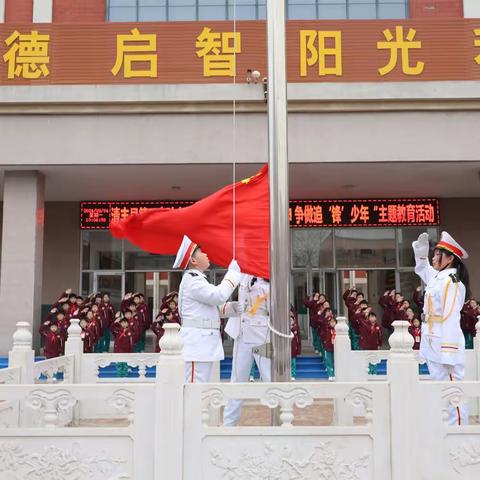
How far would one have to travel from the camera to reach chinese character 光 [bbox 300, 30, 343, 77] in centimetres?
862

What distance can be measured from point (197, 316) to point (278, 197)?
1.29m

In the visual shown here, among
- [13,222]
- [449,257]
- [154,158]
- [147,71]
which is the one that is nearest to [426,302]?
[449,257]

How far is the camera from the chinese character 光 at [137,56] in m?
8.72

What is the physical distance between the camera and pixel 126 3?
1102cm

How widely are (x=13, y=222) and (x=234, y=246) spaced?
6527mm

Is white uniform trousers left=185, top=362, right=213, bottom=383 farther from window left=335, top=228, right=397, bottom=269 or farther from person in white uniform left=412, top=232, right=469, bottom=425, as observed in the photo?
window left=335, top=228, right=397, bottom=269

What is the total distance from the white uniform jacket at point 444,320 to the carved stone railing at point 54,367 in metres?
3.07

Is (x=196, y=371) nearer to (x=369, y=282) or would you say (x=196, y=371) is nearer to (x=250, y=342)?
(x=250, y=342)

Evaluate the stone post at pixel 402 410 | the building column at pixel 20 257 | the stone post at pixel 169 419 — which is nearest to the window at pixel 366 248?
the building column at pixel 20 257

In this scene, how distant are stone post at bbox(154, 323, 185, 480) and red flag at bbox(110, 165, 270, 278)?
105cm

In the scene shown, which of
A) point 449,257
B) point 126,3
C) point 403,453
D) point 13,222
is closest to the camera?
point 403,453

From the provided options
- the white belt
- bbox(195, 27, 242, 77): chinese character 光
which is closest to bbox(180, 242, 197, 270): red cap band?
the white belt

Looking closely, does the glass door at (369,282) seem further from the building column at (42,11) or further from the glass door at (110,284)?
the building column at (42,11)

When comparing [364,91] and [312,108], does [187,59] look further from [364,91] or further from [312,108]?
[364,91]
